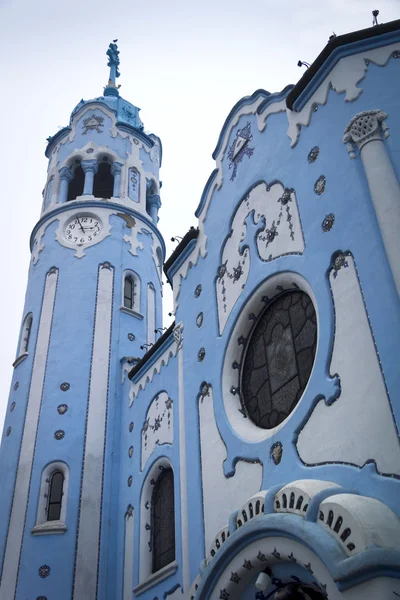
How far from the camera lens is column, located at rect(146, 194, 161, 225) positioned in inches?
774

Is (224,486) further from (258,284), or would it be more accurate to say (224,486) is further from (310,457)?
(258,284)

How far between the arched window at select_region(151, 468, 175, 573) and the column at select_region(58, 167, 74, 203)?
1028 centimetres

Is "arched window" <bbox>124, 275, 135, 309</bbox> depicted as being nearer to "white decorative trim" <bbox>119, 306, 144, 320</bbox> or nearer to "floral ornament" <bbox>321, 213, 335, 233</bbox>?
"white decorative trim" <bbox>119, 306, 144, 320</bbox>

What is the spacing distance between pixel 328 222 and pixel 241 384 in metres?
2.99

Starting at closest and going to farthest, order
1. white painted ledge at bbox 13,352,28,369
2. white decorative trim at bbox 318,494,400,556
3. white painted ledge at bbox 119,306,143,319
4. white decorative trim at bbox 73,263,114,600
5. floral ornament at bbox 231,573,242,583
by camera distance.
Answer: white decorative trim at bbox 318,494,400,556
floral ornament at bbox 231,573,242,583
white decorative trim at bbox 73,263,114,600
white painted ledge at bbox 13,352,28,369
white painted ledge at bbox 119,306,143,319

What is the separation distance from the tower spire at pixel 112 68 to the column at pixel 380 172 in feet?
59.7

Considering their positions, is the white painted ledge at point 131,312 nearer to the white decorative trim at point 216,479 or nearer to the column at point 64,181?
the column at point 64,181

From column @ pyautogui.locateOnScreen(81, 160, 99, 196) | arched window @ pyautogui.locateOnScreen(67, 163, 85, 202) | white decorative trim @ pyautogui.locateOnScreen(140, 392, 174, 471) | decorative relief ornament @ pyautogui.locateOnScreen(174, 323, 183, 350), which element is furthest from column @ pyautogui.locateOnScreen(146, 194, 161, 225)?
white decorative trim @ pyautogui.locateOnScreen(140, 392, 174, 471)

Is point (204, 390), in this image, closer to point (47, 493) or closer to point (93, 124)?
point (47, 493)

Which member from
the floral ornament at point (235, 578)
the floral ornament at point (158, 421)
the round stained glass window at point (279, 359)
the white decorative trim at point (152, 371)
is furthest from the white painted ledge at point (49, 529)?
the floral ornament at point (235, 578)

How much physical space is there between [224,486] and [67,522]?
5122mm

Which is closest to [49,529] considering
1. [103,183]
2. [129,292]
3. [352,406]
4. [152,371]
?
[152,371]

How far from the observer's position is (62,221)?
57.2 feet

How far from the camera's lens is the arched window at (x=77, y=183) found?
19453mm
